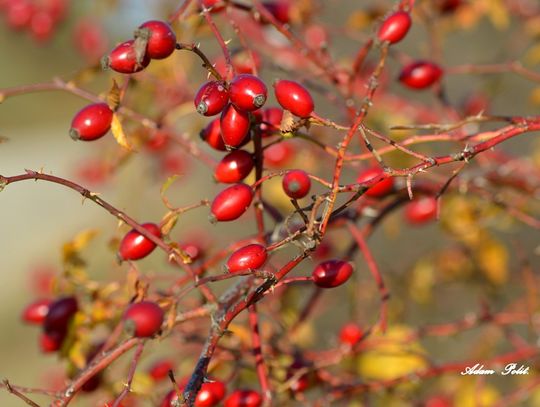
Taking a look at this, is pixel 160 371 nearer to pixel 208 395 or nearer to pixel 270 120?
pixel 208 395

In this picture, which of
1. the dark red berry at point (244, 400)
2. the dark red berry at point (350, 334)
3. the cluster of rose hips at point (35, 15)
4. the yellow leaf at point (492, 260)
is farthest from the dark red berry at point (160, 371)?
the cluster of rose hips at point (35, 15)

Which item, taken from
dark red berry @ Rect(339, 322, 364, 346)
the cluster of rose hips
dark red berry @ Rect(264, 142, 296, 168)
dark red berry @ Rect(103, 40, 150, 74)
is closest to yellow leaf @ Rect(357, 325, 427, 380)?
dark red berry @ Rect(339, 322, 364, 346)

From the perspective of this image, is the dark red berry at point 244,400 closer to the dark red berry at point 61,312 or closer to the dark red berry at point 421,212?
the dark red berry at point 61,312

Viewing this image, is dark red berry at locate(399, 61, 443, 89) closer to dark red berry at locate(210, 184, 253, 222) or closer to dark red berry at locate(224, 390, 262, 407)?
dark red berry at locate(210, 184, 253, 222)

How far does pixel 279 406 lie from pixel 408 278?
96cm

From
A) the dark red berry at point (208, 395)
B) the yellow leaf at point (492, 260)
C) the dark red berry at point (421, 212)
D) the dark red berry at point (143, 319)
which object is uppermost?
the dark red berry at point (421, 212)

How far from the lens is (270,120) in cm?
107

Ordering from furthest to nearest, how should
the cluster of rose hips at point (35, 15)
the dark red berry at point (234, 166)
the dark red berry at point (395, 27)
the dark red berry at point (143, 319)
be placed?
the cluster of rose hips at point (35, 15) → the dark red berry at point (395, 27) → the dark red berry at point (234, 166) → the dark red berry at point (143, 319)

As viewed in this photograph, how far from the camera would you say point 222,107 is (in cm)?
92

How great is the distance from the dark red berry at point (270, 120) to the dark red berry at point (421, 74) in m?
0.46

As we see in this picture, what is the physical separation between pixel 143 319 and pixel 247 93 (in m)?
0.30

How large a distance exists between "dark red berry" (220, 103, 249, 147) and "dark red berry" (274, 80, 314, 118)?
0.19ft

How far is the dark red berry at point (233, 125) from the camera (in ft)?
2.99

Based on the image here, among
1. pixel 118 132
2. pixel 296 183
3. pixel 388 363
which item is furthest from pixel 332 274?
pixel 388 363
